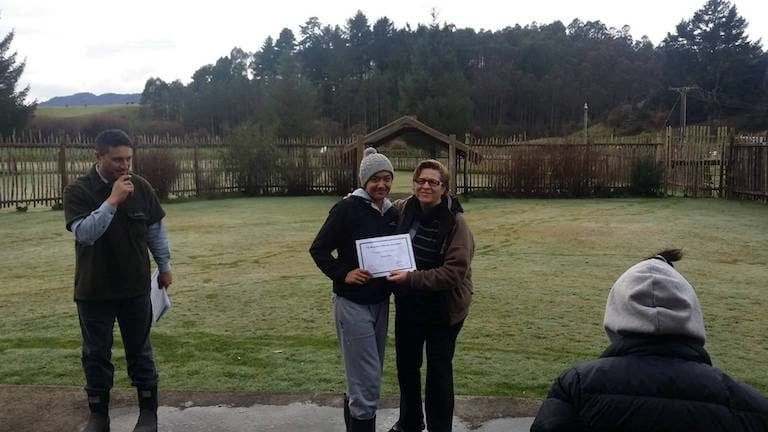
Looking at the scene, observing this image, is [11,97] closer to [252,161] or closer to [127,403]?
[252,161]

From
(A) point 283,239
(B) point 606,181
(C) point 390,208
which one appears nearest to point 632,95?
(B) point 606,181

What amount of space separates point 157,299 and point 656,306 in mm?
3175

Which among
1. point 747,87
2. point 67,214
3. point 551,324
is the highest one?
point 747,87

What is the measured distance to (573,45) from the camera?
9006cm

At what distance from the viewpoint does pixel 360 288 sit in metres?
3.62

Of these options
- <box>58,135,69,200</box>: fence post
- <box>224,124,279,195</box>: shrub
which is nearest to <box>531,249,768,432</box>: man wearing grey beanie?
<box>58,135,69,200</box>: fence post

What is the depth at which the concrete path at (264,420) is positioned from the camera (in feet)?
13.1

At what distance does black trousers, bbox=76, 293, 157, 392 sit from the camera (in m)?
3.88

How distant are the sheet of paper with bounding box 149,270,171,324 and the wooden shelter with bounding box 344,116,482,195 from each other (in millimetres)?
15230

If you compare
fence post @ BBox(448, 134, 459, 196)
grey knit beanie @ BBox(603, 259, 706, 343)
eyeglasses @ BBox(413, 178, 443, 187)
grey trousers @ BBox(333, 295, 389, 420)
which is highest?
fence post @ BBox(448, 134, 459, 196)

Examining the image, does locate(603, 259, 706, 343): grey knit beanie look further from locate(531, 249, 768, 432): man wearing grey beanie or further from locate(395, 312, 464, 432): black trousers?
locate(395, 312, 464, 432): black trousers

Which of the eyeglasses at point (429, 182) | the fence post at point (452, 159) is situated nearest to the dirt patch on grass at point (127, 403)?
the eyeglasses at point (429, 182)

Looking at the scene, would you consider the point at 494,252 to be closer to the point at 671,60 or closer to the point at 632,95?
the point at 671,60

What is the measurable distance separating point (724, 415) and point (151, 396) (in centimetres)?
319
